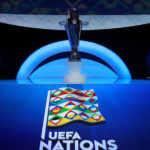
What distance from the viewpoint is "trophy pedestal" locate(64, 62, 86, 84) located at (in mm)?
581

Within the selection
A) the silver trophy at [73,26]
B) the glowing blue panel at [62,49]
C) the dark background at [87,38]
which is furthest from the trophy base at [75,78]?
the dark background at [87,38]

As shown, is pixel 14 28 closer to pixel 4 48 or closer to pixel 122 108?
pixel 4 48

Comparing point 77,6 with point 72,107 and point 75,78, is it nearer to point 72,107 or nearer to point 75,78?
point 75,78

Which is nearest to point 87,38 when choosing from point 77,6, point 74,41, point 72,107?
point 77,6

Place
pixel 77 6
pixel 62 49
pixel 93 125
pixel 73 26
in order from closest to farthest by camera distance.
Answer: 1. pixel 93 125
2. pixel 73 26
3. pixel 77 6
4. pixel 62 49

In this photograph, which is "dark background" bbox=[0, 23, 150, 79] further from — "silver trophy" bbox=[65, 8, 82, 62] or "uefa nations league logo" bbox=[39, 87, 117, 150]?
"uefa nations league logo" bbox=[39, 87, 117, 150]

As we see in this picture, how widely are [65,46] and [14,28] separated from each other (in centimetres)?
72

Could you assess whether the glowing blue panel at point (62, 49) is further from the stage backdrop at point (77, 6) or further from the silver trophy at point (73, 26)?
the silver trophy at point (73, 26)

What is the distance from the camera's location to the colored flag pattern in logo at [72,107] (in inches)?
14.2

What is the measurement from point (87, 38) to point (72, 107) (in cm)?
127

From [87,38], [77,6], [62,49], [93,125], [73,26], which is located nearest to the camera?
[93,125]

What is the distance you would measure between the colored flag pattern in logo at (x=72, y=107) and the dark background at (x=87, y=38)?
1179 mm

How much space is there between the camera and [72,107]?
0.38 m

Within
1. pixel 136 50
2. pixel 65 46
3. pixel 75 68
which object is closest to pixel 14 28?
pixel 65 46
